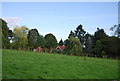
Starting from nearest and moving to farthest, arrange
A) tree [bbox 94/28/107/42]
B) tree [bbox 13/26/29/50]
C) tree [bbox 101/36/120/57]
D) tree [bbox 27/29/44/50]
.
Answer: tree [bbox 101/36/120/57] → tree [bbox 13/26/29/50] → tree [bbox 27/29/44/50] → tree [bbox 94/28/107/42]

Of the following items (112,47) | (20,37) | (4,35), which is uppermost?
(4,35)

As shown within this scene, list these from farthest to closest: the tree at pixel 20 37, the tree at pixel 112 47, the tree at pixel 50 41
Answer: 1. the tree at pixel 50 41
2. the tree at pixel 20 37
3. the tree at pixel 112 47

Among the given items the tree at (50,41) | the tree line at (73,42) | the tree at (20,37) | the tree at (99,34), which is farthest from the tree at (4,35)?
the tree at (99,34)

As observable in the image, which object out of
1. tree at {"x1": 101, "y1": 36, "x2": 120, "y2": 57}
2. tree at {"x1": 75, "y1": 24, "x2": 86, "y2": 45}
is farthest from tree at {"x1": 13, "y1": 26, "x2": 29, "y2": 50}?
tree at {"x1": 101, "y1": 36, "x2": 120, "y2": 57}

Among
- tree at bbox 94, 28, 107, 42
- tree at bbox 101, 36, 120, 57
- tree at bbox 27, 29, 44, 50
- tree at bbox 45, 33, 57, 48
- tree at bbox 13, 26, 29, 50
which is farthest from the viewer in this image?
tree at bbox 45, 33, 57, 48

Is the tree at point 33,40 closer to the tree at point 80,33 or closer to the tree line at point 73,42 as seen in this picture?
the tree line at point 73,42

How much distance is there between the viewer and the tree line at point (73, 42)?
4031 cm

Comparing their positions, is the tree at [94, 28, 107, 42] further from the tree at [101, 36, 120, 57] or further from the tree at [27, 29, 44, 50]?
the tree at [27, 29, 44, 50]

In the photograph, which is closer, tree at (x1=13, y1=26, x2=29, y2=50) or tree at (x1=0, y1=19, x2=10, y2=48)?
tree at (x1=0, y1=19, x2=10, y2=48)

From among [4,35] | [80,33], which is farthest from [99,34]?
[4,35]

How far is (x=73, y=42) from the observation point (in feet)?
151

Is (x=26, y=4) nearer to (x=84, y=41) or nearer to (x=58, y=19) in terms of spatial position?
(x=58, y=19)

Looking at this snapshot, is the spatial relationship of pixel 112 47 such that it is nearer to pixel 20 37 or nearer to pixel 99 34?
pixel 99 34

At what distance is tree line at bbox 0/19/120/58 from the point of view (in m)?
40.3
